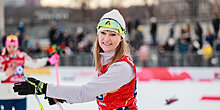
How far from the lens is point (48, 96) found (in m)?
1.93

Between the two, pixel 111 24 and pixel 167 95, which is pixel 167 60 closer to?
pixel 167 95

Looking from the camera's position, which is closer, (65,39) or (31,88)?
(31,88)

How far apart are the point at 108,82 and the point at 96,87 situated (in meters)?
0.09

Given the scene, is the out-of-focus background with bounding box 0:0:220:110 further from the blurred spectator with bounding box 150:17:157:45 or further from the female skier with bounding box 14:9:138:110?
the female skier with bounding box 14:9:138:110

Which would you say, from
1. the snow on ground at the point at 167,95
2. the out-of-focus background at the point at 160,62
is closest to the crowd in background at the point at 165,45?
the out-of-focus background at the point at 160,62

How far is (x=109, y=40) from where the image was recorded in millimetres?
2191

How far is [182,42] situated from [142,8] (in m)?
13.1

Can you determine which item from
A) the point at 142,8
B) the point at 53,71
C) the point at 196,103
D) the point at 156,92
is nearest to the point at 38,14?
the point at 142,8

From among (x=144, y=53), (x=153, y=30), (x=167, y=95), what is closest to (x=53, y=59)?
(x=167, y=95)

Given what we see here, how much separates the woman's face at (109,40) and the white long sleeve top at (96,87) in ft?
0.59

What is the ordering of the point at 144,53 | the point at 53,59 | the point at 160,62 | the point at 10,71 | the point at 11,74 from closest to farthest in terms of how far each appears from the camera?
the point at 10,71 → the point at 11,74 → the point at 53,59 → the point at 160,62 → the point at 144,53

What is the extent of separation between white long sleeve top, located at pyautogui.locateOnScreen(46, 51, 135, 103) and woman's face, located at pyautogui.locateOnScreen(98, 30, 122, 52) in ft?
0.59

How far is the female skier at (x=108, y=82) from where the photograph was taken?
6.30ft

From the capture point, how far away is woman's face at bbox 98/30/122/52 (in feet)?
7.20
